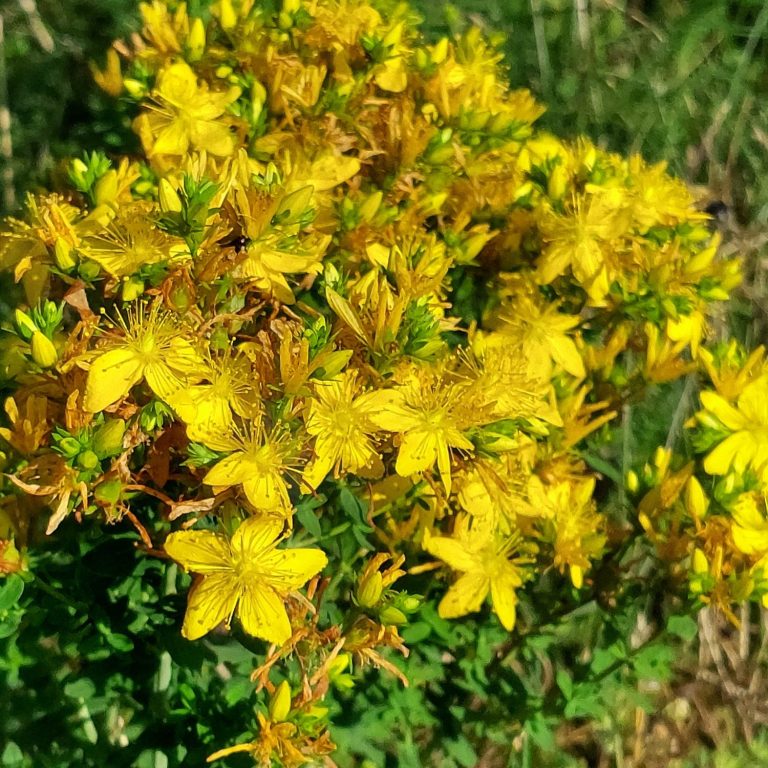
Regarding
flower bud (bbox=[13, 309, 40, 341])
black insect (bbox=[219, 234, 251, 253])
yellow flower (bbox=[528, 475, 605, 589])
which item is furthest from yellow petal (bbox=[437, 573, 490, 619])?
flower bud (bbox=[13, 309, 40, 341])

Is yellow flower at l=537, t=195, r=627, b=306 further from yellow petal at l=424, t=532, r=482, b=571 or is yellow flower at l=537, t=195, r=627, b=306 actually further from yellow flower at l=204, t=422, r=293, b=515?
yellow flower at l=204, t=422, r=293, b=515

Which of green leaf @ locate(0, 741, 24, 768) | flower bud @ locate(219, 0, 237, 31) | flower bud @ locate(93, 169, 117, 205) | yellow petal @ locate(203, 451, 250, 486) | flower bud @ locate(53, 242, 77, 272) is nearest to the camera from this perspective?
yellow petal @ locate(203, 451, 250, 486)

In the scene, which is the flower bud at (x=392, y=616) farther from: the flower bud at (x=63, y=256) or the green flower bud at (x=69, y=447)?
the flower bud at (x=63, y=256)

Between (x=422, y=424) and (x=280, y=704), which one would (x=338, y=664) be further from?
(x=422, y=424)

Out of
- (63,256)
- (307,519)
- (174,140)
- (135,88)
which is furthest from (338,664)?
(135,88)

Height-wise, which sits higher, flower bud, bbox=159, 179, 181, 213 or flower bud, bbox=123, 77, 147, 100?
flower bud, bbox=159, 179, 181, 213

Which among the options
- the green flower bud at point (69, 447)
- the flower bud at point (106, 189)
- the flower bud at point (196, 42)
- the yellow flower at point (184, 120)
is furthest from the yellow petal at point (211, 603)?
the flower bud at point (196, 42)

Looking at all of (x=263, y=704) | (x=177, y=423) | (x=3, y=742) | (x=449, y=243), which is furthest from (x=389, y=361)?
(x=3, y=742)
